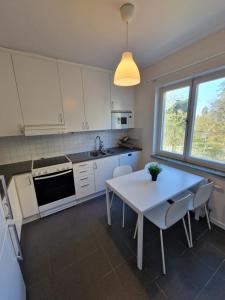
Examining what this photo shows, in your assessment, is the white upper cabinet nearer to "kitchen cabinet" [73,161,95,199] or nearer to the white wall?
the white wall

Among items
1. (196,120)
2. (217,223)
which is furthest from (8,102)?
(217,223)

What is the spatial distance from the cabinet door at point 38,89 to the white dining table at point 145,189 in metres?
1.44

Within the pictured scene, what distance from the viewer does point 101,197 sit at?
2.58m

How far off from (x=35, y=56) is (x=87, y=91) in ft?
2.79

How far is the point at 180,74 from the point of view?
1944 mm

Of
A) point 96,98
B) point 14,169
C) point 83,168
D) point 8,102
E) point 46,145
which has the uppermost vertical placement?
point 96,98

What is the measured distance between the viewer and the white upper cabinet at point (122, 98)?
8.66 ft

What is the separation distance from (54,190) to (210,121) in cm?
250

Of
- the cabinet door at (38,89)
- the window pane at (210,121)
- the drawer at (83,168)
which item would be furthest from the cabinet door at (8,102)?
the window pane at (210,121)

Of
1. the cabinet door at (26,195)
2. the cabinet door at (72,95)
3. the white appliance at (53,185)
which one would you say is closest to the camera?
the cabinet door at (26,195)

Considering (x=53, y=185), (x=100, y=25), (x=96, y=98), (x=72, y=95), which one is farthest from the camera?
(x=96, y=98)

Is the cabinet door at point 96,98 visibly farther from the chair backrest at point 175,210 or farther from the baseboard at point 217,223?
the baseboard at point 217,223

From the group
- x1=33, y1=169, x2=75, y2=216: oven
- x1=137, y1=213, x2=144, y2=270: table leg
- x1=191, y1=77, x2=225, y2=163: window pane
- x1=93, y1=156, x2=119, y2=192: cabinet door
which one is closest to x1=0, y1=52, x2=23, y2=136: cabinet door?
x1=33, y1=169, x2=75, y2=216: oven

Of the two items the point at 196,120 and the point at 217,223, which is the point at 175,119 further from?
the point at 217,223
